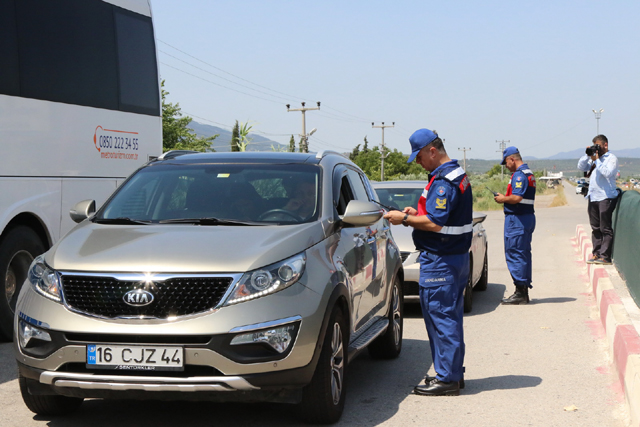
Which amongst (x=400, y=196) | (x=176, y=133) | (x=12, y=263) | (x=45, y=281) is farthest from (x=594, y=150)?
(x=176, y=133)

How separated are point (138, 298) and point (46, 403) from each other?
46.3 inches

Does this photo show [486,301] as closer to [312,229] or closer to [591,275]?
[591,275]

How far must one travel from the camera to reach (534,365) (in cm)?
734

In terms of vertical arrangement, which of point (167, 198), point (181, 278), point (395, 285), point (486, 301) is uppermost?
point (167, 198)

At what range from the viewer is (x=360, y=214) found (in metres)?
Answer: 5.78

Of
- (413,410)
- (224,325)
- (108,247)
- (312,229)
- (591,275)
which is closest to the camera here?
(224,325)

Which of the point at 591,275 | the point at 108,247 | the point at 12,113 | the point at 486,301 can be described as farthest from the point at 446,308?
the point at 591,275

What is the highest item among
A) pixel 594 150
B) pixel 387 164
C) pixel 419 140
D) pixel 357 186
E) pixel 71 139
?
pixel 71 139

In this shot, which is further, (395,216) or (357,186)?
(357,186)

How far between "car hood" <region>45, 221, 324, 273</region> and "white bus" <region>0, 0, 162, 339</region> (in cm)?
324

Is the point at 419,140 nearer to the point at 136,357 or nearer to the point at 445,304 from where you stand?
the point at 445,304

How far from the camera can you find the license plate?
4.60 m

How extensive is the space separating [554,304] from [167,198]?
660cm

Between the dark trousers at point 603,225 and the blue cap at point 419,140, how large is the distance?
7.52 metres
